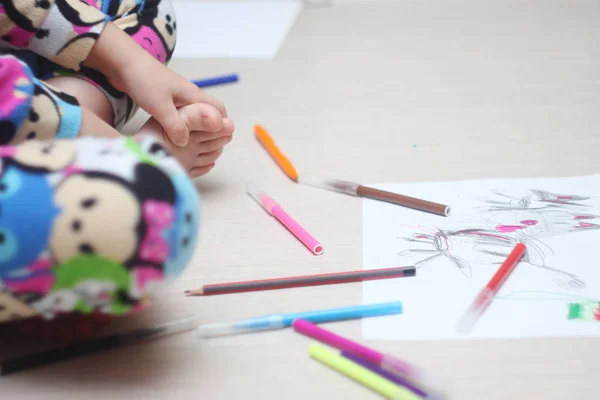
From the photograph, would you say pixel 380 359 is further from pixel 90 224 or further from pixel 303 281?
pixel 90 224

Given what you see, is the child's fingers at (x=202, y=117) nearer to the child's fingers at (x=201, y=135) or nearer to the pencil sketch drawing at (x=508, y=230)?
the child's fingers at (x=201, y=135)

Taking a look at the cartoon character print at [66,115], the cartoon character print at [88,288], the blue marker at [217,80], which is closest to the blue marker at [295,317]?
the cartoon character print at [88,288]

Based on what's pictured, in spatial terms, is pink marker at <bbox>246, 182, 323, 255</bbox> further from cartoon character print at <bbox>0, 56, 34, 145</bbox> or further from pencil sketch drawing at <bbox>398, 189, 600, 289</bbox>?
cartoon character print at <bbox>0, 56, 34, 145</bbox>

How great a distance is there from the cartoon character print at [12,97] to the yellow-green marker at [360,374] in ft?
0.98

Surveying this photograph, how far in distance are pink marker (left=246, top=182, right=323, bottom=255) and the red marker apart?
16 cm

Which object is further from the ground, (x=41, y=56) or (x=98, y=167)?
(x=41, y=56)

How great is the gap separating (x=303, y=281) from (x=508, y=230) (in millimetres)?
215

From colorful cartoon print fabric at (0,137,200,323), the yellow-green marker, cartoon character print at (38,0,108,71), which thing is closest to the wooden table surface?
the yellow-green marker

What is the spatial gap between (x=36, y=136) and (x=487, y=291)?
408mm

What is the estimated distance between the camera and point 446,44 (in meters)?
1.08

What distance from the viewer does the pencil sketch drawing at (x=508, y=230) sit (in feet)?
1.96

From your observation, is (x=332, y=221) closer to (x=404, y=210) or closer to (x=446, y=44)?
(x=404, y=210)

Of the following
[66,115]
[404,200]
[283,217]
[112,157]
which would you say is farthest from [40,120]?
[404,200]

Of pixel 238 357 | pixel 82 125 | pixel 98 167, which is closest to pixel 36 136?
pixel 82 125
